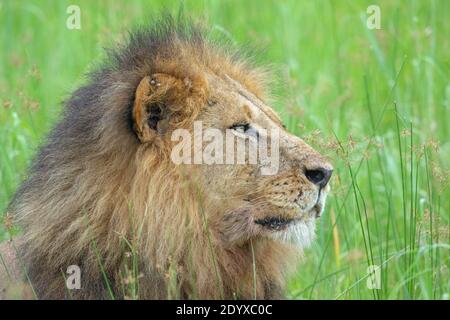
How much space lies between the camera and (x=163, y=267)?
3.39 metres

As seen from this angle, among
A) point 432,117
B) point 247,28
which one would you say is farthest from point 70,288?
point 247,28

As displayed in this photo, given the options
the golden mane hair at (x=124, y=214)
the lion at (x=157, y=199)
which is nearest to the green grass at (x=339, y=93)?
the lion at (x=157, y=199)

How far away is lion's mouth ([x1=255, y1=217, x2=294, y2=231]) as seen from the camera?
350cm

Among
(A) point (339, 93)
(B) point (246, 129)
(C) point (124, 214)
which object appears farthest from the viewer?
(A) point (339, 93)

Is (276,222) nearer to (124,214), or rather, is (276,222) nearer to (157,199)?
(157,199)

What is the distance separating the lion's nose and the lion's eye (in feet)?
0.85

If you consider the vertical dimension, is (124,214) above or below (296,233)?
above

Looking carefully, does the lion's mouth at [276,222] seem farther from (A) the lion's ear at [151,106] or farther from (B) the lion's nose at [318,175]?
(A) the lion's ear at [151,106]

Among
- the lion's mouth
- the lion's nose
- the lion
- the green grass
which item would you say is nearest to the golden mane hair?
the lion

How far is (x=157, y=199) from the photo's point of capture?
348 centimetres

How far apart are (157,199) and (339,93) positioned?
3.35 m

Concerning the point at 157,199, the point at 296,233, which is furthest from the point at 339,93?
the point at 157,199

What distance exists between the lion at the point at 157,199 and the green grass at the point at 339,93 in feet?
1.03

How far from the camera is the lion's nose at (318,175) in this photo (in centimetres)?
349
